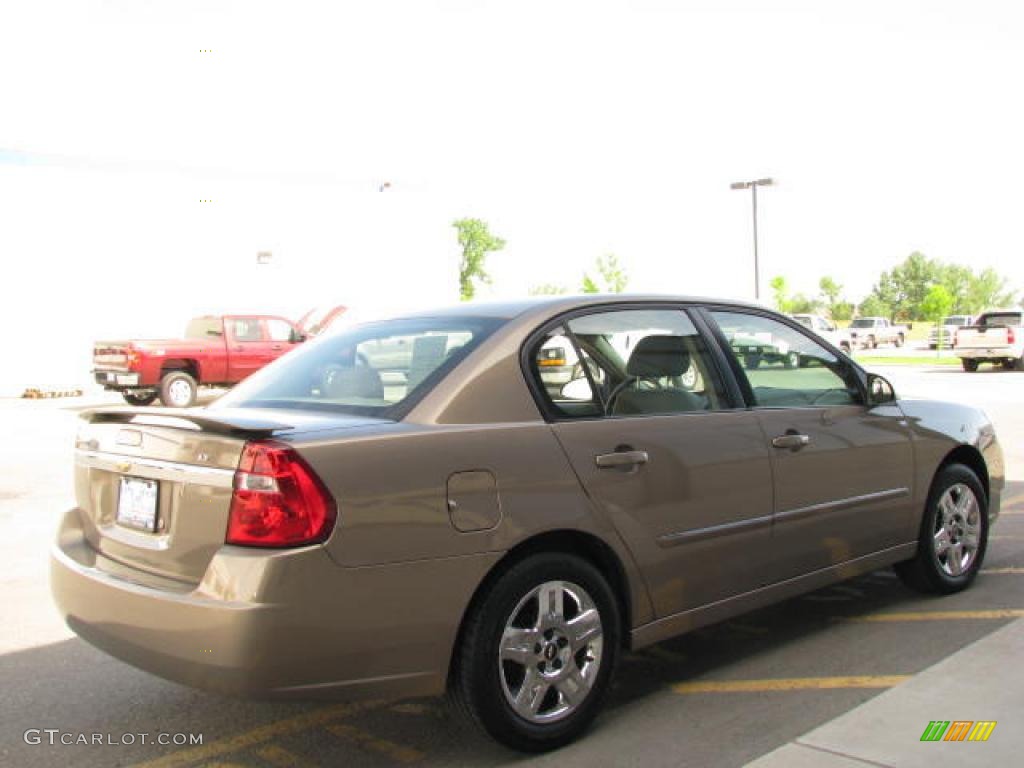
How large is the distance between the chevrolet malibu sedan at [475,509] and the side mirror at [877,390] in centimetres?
27

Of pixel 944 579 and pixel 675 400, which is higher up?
pixel 675 400

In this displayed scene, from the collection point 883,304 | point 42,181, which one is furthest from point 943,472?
point 883,304

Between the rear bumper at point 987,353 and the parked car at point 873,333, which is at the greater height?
the parked car at point 873,333

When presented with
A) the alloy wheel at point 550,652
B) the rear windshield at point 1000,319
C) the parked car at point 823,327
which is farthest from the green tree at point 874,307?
the alloy wheel at point 550,652

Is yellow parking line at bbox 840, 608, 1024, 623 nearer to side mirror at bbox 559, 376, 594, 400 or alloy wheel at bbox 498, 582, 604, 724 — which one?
alloy wheel at bbox 498, 582, 604, 724

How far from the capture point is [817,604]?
17.4 ft

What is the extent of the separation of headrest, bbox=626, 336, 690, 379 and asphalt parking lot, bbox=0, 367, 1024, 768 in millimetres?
1291

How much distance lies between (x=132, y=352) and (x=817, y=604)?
16425mm

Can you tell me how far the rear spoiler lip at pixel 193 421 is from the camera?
123 inches

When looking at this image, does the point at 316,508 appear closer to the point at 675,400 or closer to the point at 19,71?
the point at 675,400

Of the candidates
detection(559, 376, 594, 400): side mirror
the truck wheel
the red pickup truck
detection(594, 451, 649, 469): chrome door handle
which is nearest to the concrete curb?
detection(594, 451, 649, 469): chrome door handle

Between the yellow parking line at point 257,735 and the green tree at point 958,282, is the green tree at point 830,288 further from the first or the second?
the yellow parking line at point 257,735

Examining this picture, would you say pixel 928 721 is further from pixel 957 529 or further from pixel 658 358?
pixel 957 529

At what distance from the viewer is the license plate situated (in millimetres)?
3391
